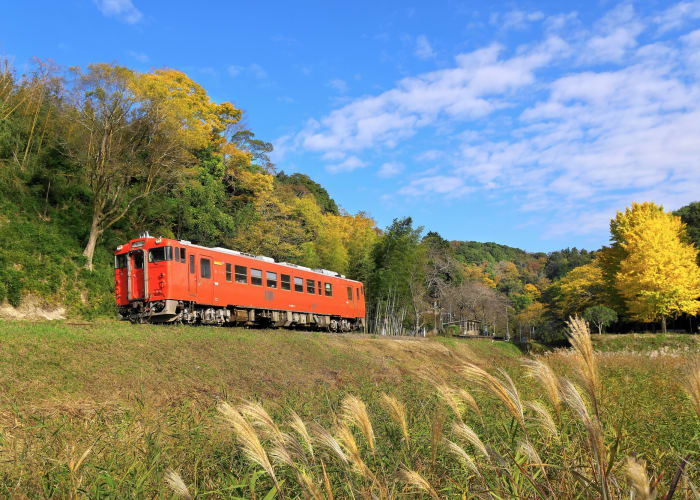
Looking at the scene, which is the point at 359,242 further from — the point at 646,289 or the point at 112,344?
the point at 112,344

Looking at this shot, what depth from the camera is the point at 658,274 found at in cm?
3172

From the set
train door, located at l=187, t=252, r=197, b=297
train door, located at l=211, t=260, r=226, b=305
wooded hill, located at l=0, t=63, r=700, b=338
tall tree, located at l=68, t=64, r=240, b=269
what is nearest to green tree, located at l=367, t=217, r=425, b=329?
wooded hill, located at l=0, t=63, r=700, b=338

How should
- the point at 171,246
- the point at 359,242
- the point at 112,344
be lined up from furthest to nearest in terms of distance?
the point at 359,242 → the point at 171,246 → the point at 112,344

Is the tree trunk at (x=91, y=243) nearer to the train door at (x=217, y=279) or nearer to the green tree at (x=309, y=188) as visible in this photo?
the train door at (x=217, y=279)

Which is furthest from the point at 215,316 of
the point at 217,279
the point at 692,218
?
the point at 692,218

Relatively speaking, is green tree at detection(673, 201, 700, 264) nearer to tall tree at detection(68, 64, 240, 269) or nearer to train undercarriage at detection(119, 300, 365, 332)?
train undercarriage at detection(119, 300, 365, 332)

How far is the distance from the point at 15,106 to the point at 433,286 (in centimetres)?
3533

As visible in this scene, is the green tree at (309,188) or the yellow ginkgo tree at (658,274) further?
the green tree at (309,188)

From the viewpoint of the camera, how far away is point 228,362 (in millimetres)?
12078

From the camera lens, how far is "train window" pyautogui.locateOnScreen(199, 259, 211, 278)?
17234 mm

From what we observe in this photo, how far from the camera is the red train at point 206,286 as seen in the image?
16.2m

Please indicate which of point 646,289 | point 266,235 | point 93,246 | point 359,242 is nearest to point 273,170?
point 359,242

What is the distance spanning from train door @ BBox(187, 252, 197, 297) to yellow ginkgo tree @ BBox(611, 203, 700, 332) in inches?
1100

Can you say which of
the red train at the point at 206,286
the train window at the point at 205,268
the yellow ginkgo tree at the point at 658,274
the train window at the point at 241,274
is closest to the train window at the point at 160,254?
the red train at the point at 206,286
